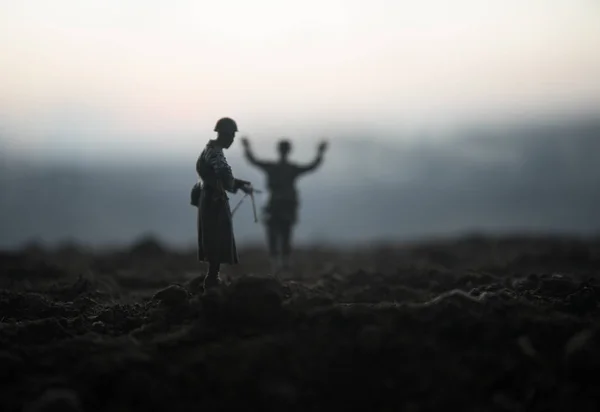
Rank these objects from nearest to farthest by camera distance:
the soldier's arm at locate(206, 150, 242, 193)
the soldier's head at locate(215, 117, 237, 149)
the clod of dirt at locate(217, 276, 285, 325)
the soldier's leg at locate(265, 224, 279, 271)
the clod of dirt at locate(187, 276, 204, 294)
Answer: the clod of dirt at locate(217, 276, 285, 325)
the soldier's arm at locate(206, 150, 242, 193)
the soldier's head at locate(215, 117, 237, 149)
the clod of dirt at locate(187, 276, 204, 294)
the soldier's leg at locate(265, 224, 279, 271)

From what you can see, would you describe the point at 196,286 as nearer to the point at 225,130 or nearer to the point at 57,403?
the point at 225,130

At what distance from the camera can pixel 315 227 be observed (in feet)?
500

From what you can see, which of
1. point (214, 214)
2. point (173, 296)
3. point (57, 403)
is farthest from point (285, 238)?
point (57, 403)

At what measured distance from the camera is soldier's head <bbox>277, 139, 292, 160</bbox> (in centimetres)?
1775

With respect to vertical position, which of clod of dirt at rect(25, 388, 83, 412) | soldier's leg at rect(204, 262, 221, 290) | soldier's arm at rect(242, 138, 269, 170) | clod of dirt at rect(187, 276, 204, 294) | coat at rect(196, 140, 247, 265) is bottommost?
clod of dirt at rect(25, 388, 83, 412)

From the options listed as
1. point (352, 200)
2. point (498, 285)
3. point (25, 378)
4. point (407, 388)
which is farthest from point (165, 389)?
point (352, 200)

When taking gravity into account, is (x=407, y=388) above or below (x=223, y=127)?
below

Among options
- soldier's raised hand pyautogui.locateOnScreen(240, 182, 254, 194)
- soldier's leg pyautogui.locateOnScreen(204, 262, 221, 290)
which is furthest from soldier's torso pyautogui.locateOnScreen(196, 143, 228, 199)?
soldier's leg pyautogui.locateOnScreen(204, 262, 221, 290)

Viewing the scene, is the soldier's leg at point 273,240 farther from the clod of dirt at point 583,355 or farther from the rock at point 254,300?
the clod of dirt at point 583,355

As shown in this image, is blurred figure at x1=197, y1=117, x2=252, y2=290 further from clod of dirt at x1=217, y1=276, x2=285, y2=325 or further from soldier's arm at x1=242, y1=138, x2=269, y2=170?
soldier's arm at x1=242, y1=138, x2=269, y2=170

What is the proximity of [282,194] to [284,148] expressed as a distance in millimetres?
1116

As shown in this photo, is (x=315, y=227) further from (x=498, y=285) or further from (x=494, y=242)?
(x=498, y=285)

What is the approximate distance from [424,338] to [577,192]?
145 m

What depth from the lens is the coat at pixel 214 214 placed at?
10.8 m
